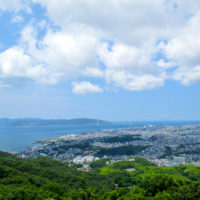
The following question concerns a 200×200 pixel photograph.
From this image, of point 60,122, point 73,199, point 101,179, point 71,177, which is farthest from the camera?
point 60,122

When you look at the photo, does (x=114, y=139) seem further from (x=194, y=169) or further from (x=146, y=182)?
(x=146, y=182)

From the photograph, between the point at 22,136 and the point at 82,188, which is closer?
the point at 82,188

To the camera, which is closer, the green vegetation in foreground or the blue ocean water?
the green vegetation in foreground

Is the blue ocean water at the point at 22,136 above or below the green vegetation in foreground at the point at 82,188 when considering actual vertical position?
below

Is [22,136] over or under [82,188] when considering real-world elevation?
under

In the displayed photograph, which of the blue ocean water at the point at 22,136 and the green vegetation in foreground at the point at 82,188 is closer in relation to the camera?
the green vegetation in foreground at the point at 82,188

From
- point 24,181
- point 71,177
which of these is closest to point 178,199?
point 24,181

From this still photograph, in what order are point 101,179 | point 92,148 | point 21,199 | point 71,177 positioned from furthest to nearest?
point 92,148 < point 101,179 < point 71,177 < point 21,199

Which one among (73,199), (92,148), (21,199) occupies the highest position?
(21,199)

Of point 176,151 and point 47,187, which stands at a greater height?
point 47,187

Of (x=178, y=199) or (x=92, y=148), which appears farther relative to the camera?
(x=92, y=148)

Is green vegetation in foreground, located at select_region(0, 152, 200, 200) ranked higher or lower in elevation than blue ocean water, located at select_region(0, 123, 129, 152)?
higher
